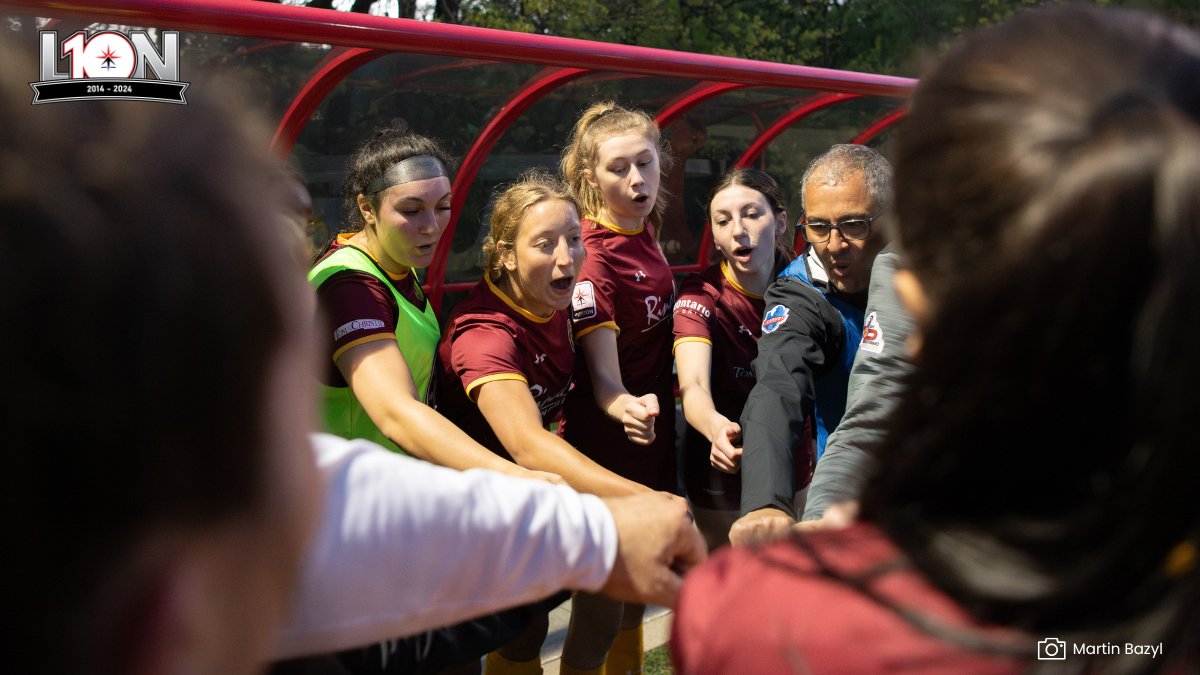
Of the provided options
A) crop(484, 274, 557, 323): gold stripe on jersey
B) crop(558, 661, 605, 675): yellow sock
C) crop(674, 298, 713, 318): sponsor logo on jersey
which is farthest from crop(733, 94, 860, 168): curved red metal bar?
crop(558, 661, 605, 675): yellow sock

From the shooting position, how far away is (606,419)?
3695 millimetres

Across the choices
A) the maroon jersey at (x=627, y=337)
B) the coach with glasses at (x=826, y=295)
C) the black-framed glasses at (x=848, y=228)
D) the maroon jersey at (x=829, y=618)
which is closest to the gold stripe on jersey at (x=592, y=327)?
the maroon jersey at (x=627, y=337)

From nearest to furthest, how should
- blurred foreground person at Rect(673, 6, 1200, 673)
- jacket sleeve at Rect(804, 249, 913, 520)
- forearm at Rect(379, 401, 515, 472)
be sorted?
blurred foreground person at Rect(673, 6, 1200, 673)
jacket sleeve at Rect(804, 249, 913, 520)
forearm at Rect(379, 401, 515, 472)

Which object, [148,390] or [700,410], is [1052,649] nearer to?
[148,390]

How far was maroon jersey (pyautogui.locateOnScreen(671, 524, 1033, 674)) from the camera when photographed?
825 mm

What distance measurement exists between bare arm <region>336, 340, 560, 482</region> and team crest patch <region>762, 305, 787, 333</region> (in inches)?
40.6

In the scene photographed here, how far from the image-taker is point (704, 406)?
345cm

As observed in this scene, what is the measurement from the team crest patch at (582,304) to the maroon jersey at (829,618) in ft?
8.63

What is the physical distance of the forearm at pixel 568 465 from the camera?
2.40 m

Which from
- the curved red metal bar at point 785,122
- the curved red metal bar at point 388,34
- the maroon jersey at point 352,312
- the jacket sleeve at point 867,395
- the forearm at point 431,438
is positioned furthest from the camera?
the curved red metal bar at point 785,122

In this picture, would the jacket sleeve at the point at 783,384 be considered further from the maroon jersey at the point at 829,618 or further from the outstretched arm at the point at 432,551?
the maroon jersey at the point at 829,618

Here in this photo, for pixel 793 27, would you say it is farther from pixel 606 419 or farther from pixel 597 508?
pixel 597 508

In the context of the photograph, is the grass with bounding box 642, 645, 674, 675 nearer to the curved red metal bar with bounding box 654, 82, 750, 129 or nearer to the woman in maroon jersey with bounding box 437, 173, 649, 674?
the woman in maroon jersey with bounding box 437, 173, 649, 674

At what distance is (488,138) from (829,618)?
409 centimetres
